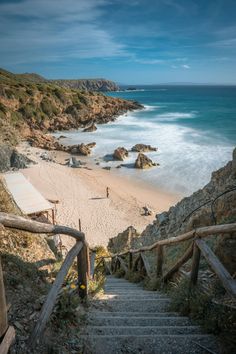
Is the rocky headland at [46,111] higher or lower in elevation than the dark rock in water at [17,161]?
higher

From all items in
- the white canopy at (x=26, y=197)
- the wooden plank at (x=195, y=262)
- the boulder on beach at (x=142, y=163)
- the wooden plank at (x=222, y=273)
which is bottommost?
the boulder on beach at (x=142, y=163)

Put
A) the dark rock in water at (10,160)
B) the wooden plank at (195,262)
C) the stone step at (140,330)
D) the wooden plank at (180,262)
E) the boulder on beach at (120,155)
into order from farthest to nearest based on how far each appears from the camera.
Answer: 1. the boulder on beach at (120,155)
2. the dark rock in water at (10,160)
3. the wooden plank at (180,262)
4. the wooden plank at (195,262)
5. the stone step at (140,330)

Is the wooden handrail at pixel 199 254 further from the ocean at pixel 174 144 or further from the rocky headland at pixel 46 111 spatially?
the rocky headland at pixel 46 111

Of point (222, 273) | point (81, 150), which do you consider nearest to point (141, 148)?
point (81, 150)

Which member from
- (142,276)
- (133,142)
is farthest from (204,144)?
(142,276)

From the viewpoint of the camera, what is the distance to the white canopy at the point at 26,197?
14.2 meters

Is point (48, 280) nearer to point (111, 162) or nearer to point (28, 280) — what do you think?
point (28, 280)

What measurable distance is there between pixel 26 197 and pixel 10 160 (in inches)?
483

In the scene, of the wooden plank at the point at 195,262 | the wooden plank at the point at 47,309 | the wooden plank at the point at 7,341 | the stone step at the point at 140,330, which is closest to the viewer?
the wooden plank at the point at 7,341

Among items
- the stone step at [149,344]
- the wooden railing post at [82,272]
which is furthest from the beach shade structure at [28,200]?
the stone step at [149,344]

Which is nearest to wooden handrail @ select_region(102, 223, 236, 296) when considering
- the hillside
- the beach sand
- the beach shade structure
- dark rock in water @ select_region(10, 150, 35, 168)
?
the beach shade structure

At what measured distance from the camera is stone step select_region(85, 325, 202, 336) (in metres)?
3.16

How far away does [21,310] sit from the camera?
2.86 metres

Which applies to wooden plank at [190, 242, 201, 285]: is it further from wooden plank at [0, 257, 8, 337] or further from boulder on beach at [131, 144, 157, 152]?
boulder on beach at [131, 144, 157, 152]
